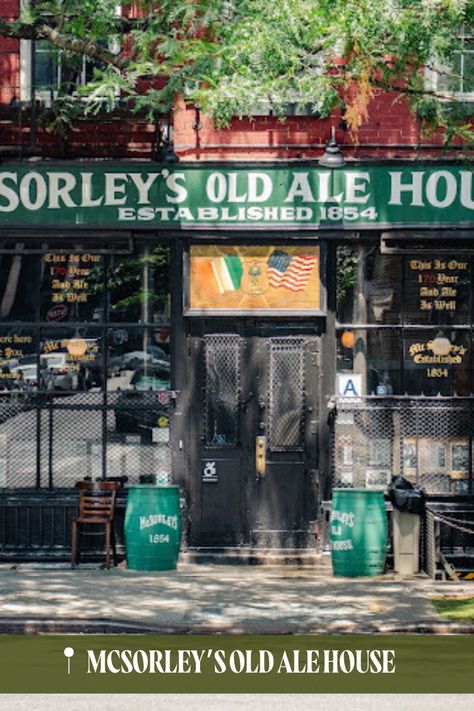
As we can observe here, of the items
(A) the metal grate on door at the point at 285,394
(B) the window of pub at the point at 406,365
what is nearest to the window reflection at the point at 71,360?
(A) the metal grate on door at the point at 285,394

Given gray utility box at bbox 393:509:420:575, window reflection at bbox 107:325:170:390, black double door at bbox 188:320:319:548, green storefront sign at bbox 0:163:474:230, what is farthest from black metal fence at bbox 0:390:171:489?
gray utility box at bbox 393:509:420:575

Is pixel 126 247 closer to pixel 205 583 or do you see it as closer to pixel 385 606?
pixel 205 583

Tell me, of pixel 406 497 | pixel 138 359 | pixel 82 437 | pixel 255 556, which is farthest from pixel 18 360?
pixel 406 497

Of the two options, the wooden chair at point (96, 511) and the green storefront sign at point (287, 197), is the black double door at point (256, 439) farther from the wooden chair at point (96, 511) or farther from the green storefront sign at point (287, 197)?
the green storefront sign at point (287, 197)

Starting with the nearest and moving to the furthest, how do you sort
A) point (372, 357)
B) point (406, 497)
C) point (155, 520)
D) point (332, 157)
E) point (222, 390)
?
point (155, 520)
point (406, 497)
point (332, 157)
point (372, 357)
point (222, 390)

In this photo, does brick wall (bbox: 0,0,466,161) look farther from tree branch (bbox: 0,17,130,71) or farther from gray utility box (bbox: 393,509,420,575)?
gray utility box (bbox: 393,509,420,575)

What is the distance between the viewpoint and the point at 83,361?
18.0 m

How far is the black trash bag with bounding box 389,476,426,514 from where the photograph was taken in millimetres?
17406

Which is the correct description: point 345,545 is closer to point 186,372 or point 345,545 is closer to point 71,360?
point 186,372

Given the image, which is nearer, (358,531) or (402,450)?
(358,531)

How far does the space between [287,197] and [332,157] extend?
0.69 meters

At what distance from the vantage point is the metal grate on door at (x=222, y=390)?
18.0 metres

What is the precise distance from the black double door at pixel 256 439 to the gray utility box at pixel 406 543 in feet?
3.37

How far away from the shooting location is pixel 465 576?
17359 mm
